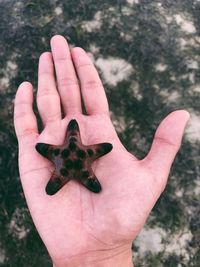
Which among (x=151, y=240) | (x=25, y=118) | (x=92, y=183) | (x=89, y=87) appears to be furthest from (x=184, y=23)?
(x=92, y=183)

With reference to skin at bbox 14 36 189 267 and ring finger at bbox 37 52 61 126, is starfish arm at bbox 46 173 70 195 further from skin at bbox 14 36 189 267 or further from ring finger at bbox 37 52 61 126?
ring finger at bbox 37 52 61 126

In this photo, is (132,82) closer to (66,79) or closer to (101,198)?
(66,79)

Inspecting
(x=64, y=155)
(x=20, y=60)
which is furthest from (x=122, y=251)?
(x=20, y=60)

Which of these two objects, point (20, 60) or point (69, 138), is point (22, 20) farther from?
point (69, 138)

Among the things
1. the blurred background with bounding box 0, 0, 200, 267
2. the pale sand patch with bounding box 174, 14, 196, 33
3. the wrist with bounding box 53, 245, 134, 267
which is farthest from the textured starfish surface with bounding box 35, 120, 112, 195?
the pale sand patch with bounding box 174, 14, 196, 33

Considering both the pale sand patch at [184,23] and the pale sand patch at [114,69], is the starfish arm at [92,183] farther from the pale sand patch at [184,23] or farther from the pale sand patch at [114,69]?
the pale sand patch at [184,23]

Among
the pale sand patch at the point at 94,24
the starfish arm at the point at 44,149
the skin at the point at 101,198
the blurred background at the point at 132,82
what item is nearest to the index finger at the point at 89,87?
the skin at the point at 101,198
